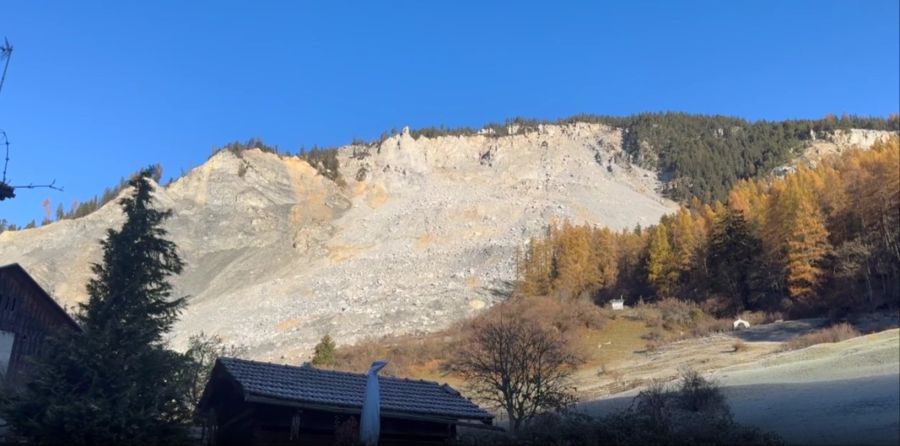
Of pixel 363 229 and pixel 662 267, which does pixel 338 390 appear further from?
pixel 363 229

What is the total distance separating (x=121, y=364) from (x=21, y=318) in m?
11.5

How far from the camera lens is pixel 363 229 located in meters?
103

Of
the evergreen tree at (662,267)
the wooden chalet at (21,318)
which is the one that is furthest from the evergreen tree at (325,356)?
the evergreen tree at (662,267)

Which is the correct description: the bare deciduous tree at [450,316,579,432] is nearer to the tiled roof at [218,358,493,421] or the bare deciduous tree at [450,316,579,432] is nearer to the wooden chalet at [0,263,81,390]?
the tiled roof at [218,358,493,421]

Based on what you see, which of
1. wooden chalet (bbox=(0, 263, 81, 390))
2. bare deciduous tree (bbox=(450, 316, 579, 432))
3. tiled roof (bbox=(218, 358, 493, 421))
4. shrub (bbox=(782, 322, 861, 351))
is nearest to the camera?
tiled roof (bbox=(218, 358, 493, 421))

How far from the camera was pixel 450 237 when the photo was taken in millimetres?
98062

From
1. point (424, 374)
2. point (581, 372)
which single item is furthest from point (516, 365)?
point (424, 374)

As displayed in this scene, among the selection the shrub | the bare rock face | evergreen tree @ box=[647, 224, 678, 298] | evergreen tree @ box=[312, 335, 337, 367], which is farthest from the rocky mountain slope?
the shrub

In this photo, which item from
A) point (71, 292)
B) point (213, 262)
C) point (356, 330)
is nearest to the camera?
point (356, 330)

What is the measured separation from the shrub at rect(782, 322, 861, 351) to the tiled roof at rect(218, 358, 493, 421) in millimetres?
23720

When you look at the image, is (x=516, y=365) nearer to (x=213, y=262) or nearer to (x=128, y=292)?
(x=128, y=292)

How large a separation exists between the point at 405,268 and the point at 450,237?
14940mm

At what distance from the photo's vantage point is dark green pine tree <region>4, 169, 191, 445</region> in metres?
11.5

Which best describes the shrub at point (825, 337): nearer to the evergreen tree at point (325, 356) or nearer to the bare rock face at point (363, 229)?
the evergreen tree at point (325, 356)
